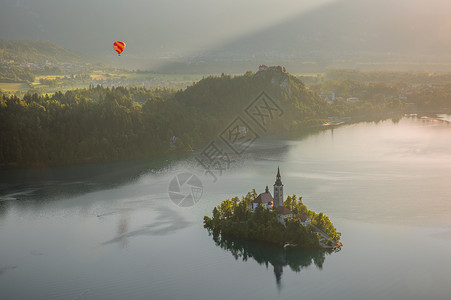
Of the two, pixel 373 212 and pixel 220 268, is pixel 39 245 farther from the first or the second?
pixel 373 212

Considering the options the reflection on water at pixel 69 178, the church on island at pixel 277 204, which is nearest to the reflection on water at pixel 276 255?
the church on island at pixel 277 204

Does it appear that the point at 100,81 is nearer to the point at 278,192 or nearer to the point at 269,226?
the point at 278,192

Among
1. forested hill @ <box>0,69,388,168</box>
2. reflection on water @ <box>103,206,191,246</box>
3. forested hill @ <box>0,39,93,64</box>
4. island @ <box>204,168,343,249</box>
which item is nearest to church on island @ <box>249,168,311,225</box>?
island @ <box>204,168,343,249</box>

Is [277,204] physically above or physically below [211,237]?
above

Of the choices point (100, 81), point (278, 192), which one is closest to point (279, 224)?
point (278, 192)

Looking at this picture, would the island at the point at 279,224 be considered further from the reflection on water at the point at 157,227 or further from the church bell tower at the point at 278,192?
the reflection on water at the point at 157,227

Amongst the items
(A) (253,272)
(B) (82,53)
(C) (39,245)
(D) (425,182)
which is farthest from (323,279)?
(B) (82,53)

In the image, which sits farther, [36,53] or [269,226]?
[36,53]
